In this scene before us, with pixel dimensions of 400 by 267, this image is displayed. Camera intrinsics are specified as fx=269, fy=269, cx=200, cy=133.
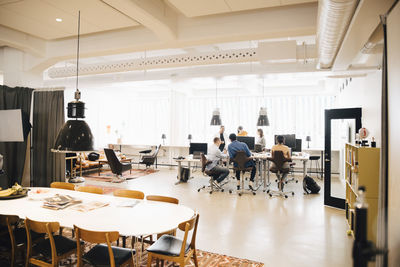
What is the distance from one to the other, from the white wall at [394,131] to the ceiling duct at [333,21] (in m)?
0.35

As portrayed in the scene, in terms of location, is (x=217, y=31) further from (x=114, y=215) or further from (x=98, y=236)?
(x=98, y=236)

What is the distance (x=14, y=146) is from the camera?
535 centimetres

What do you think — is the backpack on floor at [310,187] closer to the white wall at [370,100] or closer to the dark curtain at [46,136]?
the white wall at [370,100]

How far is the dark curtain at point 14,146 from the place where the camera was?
17.3 ft

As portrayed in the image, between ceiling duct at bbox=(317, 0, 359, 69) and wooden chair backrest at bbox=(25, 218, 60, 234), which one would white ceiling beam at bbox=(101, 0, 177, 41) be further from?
wooden chair backrest at bbox=(25, 218, 60, 234)

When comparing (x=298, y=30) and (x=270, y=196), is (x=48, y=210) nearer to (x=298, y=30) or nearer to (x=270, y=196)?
(x=298, y=30)

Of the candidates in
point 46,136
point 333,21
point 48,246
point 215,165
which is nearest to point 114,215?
point 48,246

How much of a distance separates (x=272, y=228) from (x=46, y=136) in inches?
185

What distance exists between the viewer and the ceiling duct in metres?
2.26

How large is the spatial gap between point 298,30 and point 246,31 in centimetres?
77

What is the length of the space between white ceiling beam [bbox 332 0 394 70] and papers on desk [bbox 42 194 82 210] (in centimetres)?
368

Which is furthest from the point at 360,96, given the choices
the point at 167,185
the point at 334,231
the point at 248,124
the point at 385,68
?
the point at 248,124

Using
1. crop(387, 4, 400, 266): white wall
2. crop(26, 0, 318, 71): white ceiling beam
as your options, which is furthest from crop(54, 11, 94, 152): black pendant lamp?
crop(387, 4, 400, 266): white wall

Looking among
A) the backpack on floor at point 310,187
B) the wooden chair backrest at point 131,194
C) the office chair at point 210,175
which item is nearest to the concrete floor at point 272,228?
the backpack on floor at point 310,187
